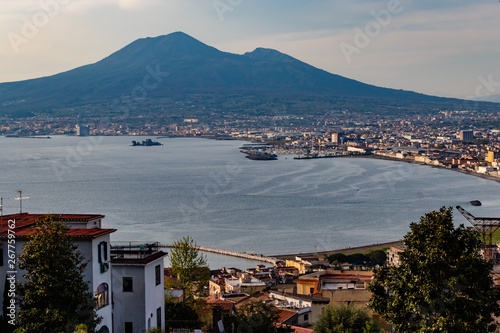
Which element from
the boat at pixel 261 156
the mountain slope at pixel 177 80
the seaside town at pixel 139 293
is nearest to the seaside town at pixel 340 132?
the boat at pixel 261 156

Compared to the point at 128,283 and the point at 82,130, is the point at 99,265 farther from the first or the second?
the point at 82,130

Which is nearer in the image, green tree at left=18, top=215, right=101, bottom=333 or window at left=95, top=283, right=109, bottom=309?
green tree at left=18, top=215, right=101, bottom=333

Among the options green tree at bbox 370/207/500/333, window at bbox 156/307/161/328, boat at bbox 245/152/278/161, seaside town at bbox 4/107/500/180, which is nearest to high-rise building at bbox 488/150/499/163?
seaside town at bbox 4/107/500/180

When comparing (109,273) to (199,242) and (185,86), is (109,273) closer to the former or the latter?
(199,242)

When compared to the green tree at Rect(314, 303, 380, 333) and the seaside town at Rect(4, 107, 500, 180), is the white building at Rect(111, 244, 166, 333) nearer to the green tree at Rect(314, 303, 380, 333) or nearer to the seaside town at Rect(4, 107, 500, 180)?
the green tree at Rect(314, 303, 380, 333)

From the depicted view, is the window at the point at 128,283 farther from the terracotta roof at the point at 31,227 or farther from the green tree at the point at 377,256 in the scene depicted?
the green tree at the point at 377,256

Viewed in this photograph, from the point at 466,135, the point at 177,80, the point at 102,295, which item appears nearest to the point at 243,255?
the point at 102,295
